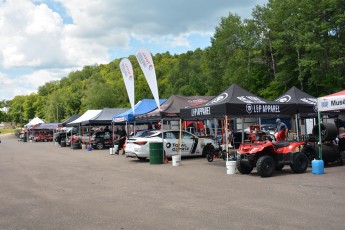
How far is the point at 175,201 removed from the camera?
27.3ft

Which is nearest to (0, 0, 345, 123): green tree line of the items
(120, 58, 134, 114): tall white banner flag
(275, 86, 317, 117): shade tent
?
(275, 86, 317, 117): shade tent

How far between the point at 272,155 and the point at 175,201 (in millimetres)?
5079

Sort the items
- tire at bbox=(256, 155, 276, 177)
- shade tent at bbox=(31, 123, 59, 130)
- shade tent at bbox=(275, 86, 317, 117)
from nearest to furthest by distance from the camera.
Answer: tire at bbox=(256, 155, 276, 177), shade tent at bbox=(275, 86, 317, 117), shade tent at bbox=(31, 123, 59, 130)

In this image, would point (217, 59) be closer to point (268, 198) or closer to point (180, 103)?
point (180, 103)

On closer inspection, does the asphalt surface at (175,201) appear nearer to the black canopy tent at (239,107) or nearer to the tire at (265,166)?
the tire at (265,166)

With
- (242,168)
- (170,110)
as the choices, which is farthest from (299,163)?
(170,110)

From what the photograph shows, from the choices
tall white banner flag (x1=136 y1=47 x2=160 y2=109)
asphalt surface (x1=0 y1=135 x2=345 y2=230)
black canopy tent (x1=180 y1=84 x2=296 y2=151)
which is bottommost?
asphalt surface (x1=0 y1=135 x2=345 y2=230)

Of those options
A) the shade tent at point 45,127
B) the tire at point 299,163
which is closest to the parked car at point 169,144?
the tire at point 299,163

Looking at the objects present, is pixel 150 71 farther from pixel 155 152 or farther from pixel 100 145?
pixel 100 145

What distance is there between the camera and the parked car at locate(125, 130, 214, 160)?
17.4 metres

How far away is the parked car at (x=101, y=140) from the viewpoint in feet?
96.3

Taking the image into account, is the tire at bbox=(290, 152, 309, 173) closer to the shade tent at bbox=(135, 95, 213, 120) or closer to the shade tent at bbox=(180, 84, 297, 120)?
the shade tent at bbox=(180, 84, 297, 120)

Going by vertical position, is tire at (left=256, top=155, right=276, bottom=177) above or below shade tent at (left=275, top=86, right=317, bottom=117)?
below

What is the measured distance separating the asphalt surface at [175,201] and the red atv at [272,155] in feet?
1.19
